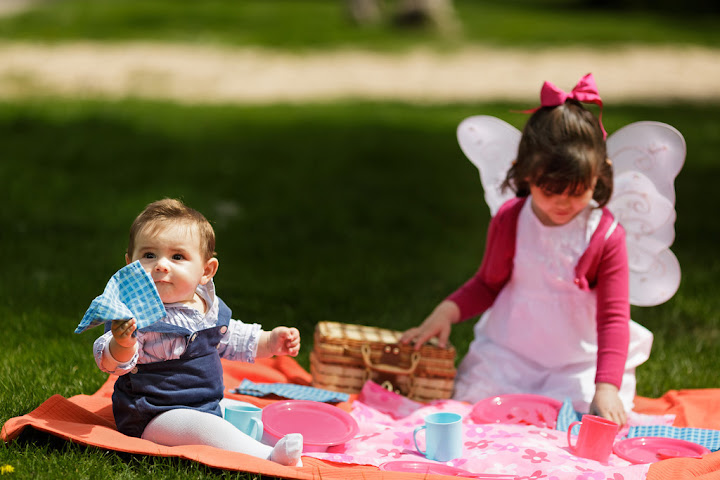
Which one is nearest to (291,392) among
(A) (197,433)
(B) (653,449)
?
(A) (197,433)

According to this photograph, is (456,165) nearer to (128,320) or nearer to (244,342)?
(244,342)

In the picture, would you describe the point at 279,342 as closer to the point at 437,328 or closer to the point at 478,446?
the point at 478,446

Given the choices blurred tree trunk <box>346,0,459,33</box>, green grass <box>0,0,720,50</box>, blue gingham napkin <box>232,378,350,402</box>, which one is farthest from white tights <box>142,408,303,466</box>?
blurred tree trunk <box>346,0,459,33</box>

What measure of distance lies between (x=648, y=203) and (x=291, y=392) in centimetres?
162

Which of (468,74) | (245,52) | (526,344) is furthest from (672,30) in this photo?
(526,344)

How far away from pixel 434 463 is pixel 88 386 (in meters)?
1.34

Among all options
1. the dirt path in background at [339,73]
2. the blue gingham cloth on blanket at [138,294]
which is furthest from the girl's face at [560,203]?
the dirt path in background at [339,73]

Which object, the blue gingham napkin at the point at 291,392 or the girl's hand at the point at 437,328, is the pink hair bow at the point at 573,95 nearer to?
the girl's hand at the point at 437,328

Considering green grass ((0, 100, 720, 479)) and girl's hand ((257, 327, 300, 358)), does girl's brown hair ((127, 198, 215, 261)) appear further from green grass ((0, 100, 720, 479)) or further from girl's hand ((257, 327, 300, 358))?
green grass ((0, 100, 720, 479))

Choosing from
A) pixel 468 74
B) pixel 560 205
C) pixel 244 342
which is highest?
pixel 468 74

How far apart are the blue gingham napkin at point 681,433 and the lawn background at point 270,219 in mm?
650

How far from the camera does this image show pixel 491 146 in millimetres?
3955

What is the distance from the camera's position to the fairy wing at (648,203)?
3.67m

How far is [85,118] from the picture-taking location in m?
8.45
